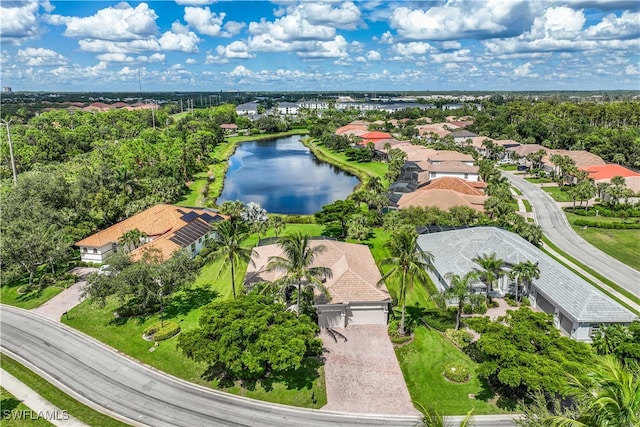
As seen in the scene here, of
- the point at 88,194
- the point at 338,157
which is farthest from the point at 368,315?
the point at 338,157

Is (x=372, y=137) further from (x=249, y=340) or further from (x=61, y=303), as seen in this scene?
(x=249, y=340)

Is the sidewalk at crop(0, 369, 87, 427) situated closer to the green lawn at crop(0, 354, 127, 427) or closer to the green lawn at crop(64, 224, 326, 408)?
the green lawn at crop(0, 354, 127, 427)

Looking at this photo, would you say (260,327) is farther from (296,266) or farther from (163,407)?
(163,407)

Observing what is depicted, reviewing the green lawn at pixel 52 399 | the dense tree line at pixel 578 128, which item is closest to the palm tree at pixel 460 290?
the green lawn at pixel 52 399

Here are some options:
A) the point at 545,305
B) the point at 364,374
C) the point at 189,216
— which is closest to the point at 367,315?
the point at 364,374

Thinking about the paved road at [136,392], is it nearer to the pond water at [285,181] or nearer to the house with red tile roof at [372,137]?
the pond water at [285,181]
